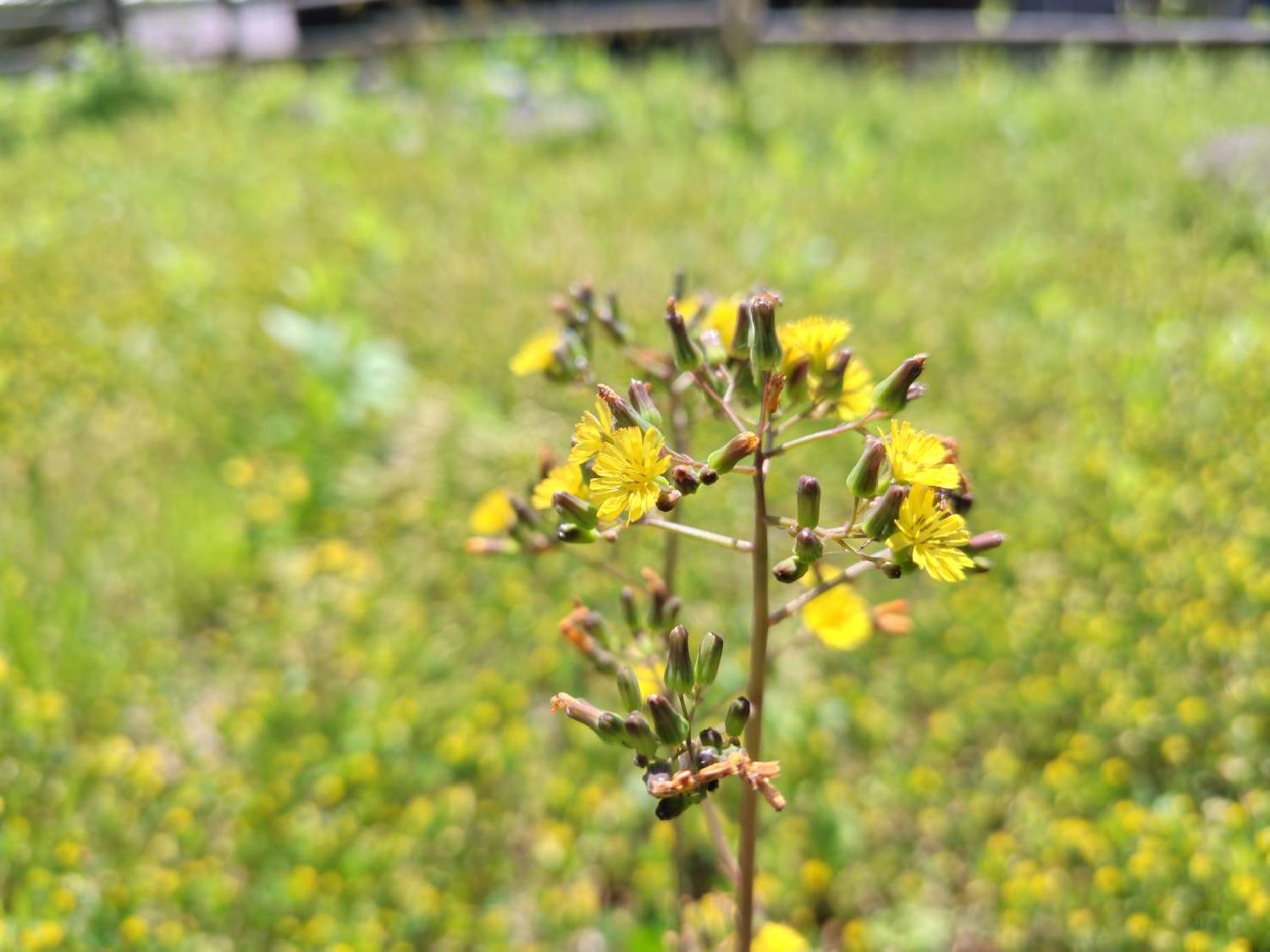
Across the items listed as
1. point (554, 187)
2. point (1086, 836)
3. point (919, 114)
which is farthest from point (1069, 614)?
point (919, 114)

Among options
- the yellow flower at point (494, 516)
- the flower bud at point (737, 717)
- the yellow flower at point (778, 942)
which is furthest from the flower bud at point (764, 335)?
the yellow flower at point (778, 942)

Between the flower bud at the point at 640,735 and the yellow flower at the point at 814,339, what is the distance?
1.47 feet

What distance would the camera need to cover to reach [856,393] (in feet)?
3.90

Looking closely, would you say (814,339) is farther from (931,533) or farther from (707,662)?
(707,662)

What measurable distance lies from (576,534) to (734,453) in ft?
0.80

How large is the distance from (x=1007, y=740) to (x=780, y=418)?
6.22 ft

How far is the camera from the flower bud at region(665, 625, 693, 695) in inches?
40.8

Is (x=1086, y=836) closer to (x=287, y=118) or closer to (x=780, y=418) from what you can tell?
(x=780, y=418)

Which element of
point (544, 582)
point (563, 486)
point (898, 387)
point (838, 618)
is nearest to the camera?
point (898, 387)

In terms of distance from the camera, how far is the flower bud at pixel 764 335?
102 centimetres

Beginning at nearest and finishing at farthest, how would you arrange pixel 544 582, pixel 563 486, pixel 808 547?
pixel 808 547, pixel 563 486, pixel 544 582

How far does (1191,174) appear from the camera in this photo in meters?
6.12

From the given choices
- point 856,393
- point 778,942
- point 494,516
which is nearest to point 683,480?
point 856,393

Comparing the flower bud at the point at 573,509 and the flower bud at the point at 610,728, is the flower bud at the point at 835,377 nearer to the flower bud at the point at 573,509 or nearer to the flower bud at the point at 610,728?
the flower bud at the point at 573,509
